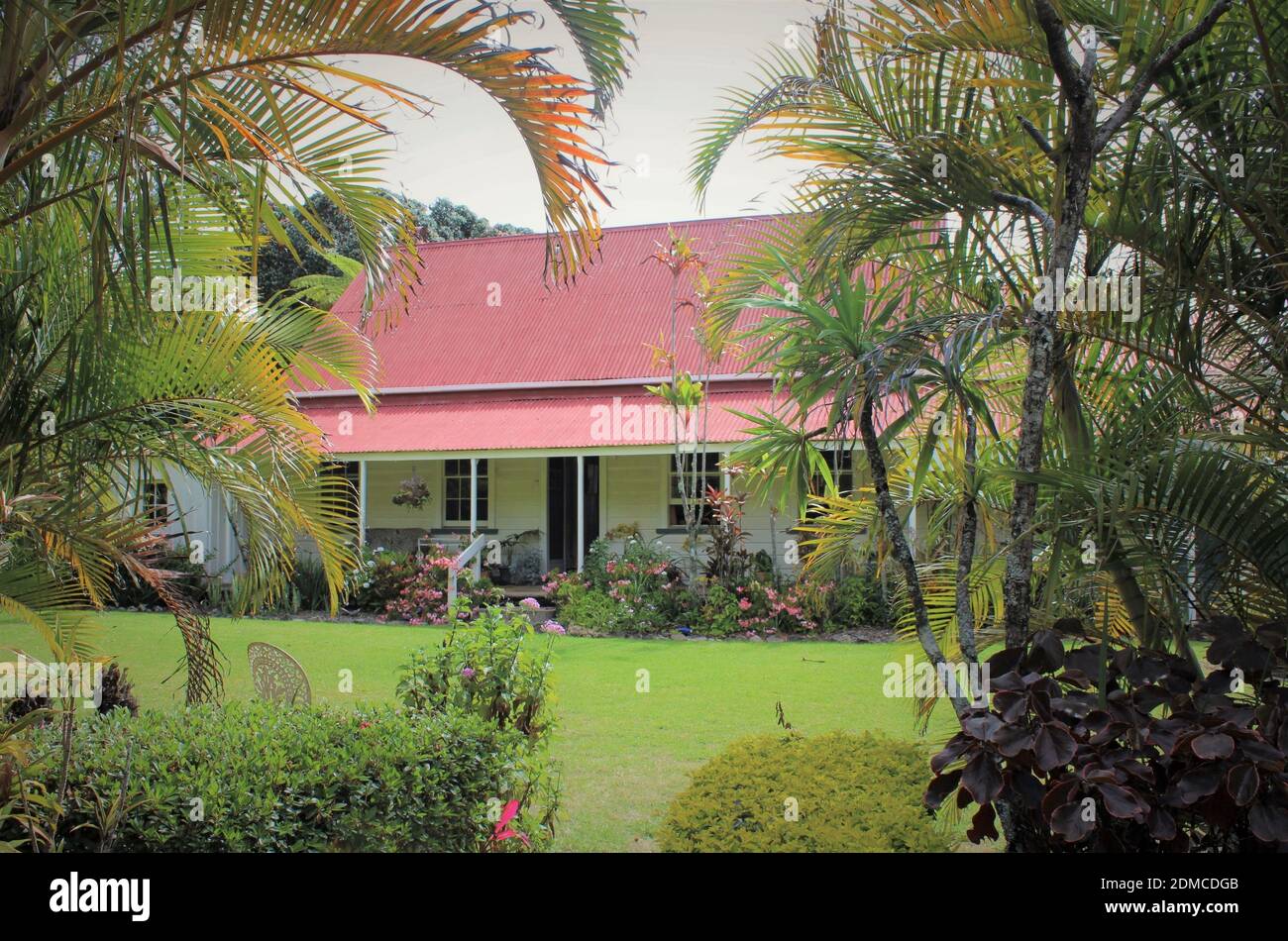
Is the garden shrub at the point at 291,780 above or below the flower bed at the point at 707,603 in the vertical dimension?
above

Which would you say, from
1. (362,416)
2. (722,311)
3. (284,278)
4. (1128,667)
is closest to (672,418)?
(362,416)

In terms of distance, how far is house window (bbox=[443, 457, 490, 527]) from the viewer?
A: 1767 centimetres

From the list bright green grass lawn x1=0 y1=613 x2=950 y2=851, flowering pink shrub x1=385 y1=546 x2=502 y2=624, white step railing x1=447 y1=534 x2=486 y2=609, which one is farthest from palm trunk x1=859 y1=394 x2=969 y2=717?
white step railing x1=447 y1=534 x2=486 y2=609

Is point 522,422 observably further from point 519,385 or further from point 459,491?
point 459,491

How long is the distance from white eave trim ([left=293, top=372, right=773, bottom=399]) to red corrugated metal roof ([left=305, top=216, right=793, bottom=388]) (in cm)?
9

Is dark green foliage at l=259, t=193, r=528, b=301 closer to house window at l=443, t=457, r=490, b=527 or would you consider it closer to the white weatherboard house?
the white weatherboard house

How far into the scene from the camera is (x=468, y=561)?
49.1 feet

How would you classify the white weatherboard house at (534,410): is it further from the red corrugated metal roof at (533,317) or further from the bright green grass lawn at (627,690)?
the bright green grass lawn at (627,690)

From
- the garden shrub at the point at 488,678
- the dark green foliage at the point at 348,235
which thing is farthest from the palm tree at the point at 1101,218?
the dark green foliage at the point at 348,235

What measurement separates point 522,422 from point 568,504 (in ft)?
5.92

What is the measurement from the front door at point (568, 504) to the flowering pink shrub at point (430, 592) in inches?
109

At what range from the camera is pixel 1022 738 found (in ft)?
9.58

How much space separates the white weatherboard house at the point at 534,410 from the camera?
15.4m
